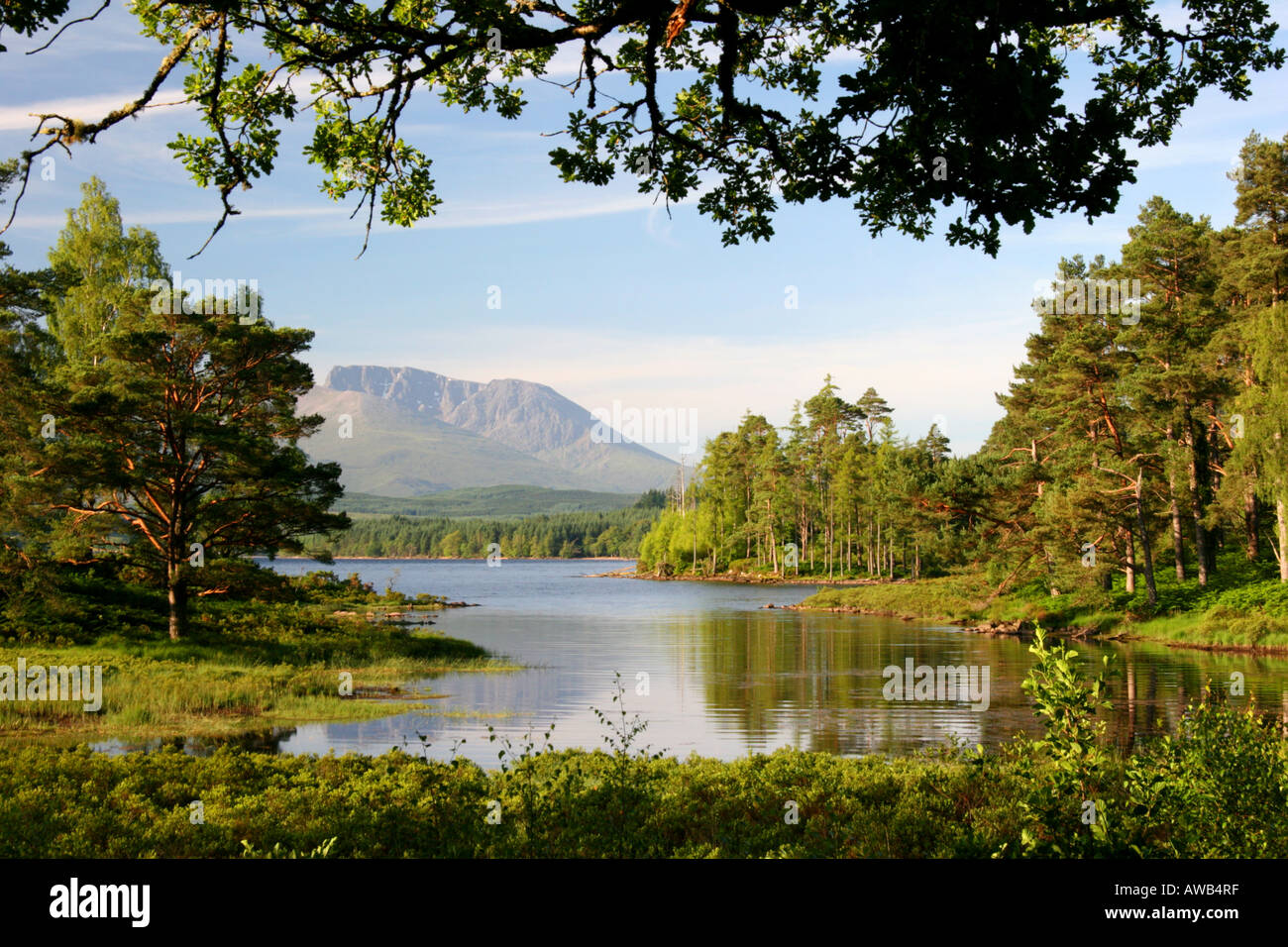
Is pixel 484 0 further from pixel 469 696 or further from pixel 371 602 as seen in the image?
pixel 371 602

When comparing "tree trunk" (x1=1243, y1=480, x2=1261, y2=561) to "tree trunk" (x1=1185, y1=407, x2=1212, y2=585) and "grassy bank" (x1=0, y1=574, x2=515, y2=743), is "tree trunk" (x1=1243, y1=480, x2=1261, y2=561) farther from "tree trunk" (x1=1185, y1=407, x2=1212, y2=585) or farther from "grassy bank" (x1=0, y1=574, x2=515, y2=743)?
"grassy bank" (x1=0, y1=574, x2=515, y2=743)

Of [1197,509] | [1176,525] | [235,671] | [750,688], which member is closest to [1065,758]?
[750,688]

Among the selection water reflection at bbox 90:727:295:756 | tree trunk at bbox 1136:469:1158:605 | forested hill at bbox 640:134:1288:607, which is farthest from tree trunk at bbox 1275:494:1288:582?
water reflection at bbox 90:727:295:756

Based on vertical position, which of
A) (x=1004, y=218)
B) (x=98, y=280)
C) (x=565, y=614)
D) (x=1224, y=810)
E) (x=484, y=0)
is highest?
(x=98, y=280)

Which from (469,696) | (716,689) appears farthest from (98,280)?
(716,689)

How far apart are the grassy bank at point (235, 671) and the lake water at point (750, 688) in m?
1.82

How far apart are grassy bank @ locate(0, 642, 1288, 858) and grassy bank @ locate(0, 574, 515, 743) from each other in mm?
5713

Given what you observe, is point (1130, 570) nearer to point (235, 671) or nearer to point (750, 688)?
point (750, 688)

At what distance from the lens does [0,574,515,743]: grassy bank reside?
829 inches

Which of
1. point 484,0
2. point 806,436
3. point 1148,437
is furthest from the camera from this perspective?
point 806,436

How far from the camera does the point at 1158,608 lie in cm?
4441

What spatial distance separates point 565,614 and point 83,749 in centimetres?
5284

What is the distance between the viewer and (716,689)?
98.1ft

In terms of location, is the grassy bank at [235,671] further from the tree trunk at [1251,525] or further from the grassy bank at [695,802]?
the tree trunk at [1251,525]
